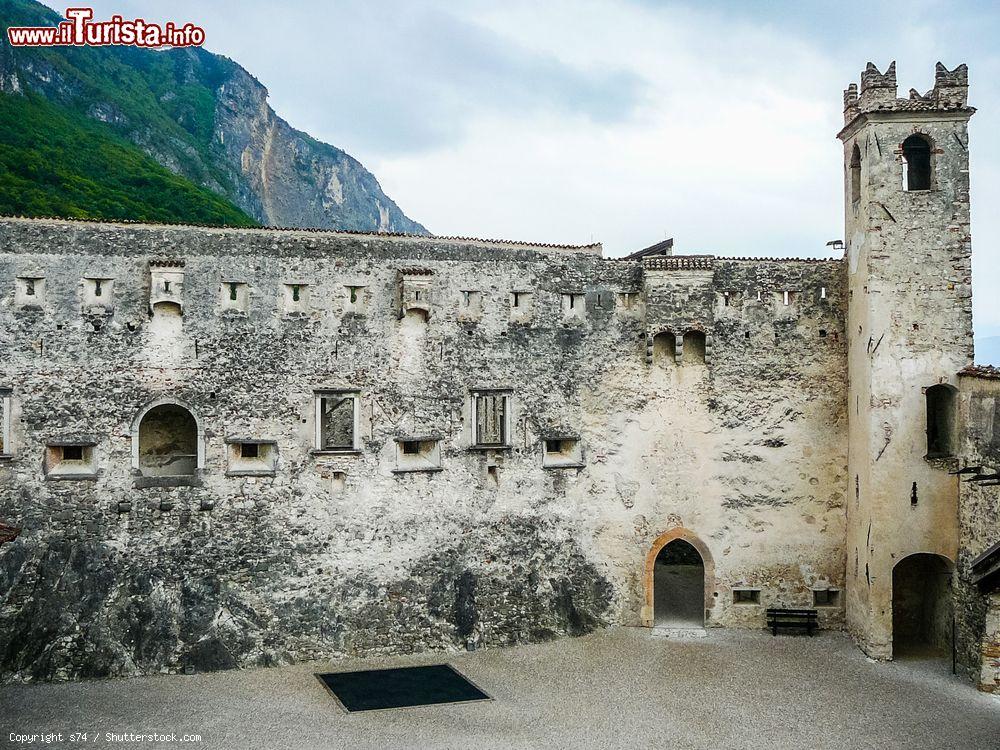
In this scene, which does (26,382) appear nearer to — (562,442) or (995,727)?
(562,442)

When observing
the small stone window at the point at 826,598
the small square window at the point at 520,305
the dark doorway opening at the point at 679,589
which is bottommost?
the dark doorway opening at the point at 679,589

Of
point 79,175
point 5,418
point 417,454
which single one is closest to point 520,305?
point 417,454

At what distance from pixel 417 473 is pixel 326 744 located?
706 centimetres

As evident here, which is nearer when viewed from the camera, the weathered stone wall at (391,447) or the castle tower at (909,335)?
the weathered stone wall at (391,447)

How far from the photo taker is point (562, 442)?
2228 centimetres

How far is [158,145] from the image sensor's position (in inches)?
2136

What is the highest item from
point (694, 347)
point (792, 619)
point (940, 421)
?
point (694, 347)

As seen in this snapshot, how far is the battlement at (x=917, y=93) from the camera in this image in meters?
20.6

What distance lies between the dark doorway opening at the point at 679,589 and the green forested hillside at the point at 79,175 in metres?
21.7

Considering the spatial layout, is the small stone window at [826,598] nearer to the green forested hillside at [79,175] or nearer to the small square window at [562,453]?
the small square window at [562,453]

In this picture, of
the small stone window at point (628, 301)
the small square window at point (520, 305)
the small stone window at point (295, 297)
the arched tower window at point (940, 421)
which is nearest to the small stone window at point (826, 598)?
the arched tower window at point (940, 421)

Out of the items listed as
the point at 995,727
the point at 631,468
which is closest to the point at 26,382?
the point at 631,468

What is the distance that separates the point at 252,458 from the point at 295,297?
394 centimetres

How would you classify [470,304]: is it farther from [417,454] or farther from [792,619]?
[792,619]
